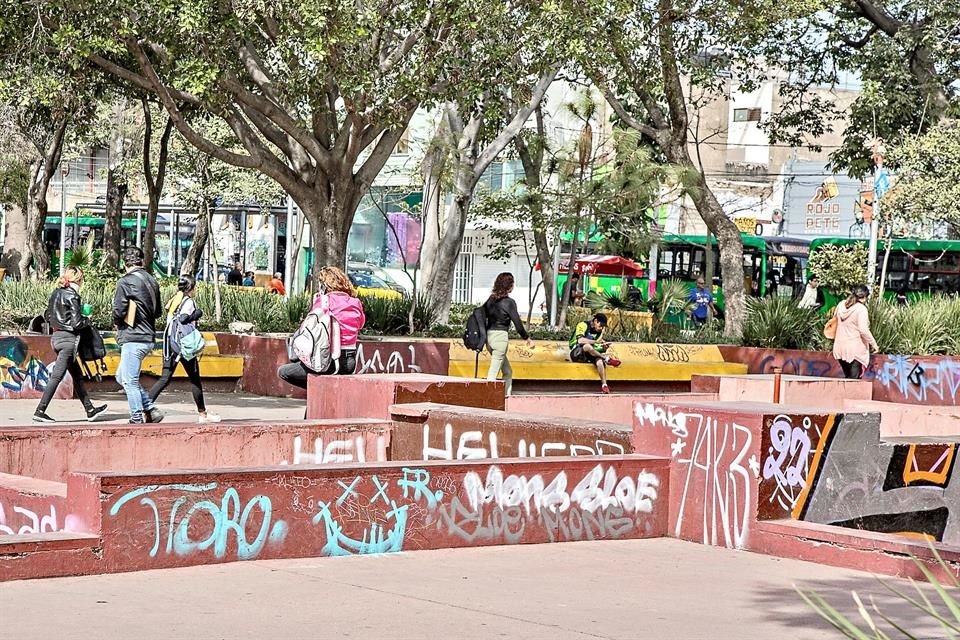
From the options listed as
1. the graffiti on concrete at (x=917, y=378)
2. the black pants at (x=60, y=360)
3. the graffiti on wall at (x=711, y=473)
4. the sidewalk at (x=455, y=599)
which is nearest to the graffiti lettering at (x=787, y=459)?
the graffiti on wall at (x=711, y=473)

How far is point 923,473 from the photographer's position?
30.1ft

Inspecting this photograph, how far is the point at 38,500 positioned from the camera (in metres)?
7.34

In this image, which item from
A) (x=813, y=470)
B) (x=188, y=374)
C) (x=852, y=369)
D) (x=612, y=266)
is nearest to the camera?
(x=813, y=470)

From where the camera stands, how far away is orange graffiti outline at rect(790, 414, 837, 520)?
27.0ft

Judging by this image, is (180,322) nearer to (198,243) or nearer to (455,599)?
(455,599)

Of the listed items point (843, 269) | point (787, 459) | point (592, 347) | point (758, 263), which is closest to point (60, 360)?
point (787, 459)

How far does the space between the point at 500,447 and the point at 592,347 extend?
974 centimetres

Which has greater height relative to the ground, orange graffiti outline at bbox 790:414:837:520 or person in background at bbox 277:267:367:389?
person in background at bbox 277:267:367:389

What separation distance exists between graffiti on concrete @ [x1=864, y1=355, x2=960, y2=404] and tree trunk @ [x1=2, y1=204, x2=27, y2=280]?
20.8 meters

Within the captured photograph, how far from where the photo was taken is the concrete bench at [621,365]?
756 inches

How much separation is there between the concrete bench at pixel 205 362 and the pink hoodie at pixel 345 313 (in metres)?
5.09

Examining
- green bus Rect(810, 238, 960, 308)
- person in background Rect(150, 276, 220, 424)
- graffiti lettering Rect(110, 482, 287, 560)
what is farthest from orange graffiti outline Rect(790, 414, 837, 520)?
green bus Rect(810, 238, 960, 308)

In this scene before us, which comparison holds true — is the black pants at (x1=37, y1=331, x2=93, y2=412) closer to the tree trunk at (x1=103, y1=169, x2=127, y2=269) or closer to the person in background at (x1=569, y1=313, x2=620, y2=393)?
the person in background at (x1=569, y1=313, x2=620, y2=393)

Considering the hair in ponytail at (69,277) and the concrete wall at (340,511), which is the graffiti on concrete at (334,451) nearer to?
the concrete wall at (340,511)
